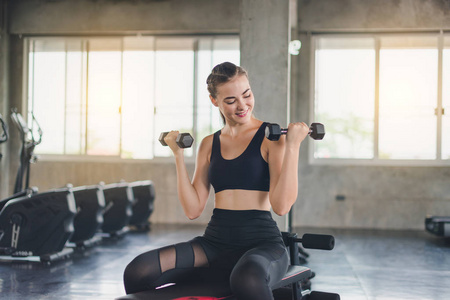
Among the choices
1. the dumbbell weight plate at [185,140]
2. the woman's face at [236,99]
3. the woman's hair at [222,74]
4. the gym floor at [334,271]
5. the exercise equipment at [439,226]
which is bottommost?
the gym floor at [334,271]

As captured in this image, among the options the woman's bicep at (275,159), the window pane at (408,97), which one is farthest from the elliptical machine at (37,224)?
the window pane at (408,97)

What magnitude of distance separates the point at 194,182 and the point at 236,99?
43cm

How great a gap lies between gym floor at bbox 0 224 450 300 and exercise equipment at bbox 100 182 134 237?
0.16 m

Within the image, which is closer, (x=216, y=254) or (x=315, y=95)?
(x=216, y=254)

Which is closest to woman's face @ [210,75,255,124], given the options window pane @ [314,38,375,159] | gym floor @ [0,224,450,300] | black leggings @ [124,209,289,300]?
black leggings @ [124,209,289,300]

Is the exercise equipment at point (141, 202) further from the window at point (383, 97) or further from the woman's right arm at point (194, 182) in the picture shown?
the woman's right arm at point (194, 182)

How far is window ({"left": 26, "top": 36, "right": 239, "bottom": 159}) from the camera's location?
294 inches

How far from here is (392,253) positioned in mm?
5102

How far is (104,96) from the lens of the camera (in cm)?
755

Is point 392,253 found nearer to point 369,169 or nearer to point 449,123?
point 369,169

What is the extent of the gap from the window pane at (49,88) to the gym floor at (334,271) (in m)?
2.51

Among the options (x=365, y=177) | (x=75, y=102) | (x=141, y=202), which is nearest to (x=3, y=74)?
(x=75, y=102)

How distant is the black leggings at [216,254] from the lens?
192 centimetres

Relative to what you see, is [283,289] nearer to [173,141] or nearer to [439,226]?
[173,141]
